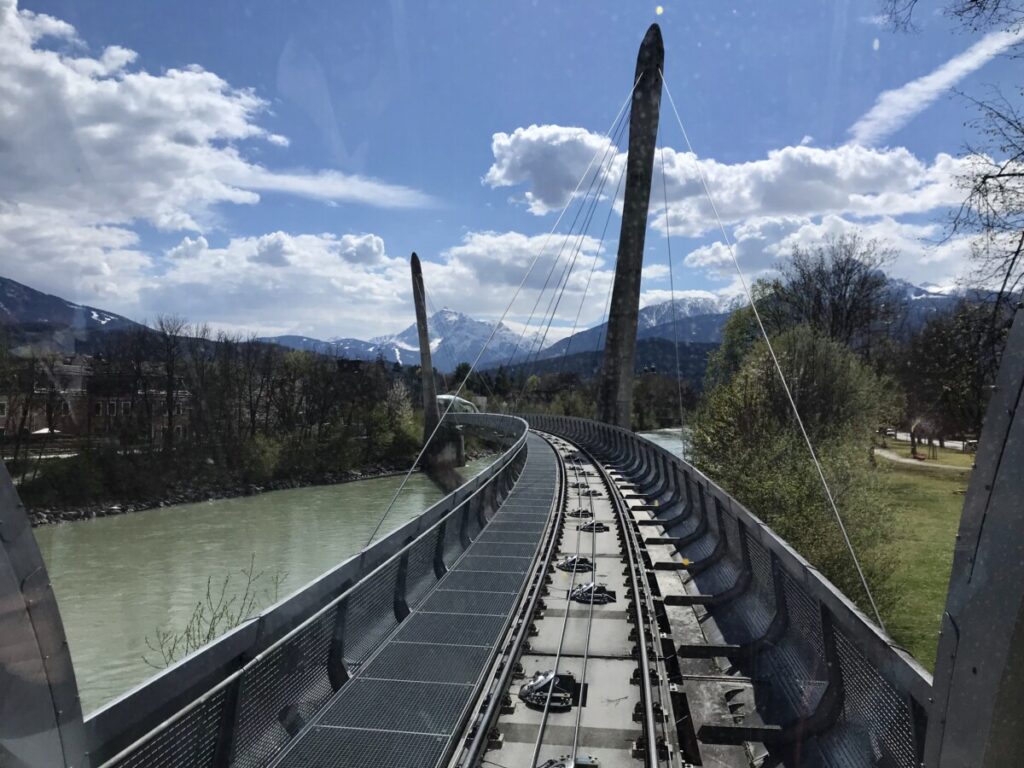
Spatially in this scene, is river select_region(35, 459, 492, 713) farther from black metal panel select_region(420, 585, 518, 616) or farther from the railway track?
the railway track

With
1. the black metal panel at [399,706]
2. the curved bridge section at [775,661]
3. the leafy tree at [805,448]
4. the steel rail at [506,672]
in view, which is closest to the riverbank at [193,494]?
the leafy tree at [805,448]

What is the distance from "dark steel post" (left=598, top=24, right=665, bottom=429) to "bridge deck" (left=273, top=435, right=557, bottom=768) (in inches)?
617

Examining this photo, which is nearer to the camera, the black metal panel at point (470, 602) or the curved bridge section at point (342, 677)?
the curved bridge section at point (342, 677)

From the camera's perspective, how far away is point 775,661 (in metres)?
5.98

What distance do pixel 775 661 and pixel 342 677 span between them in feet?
11.1

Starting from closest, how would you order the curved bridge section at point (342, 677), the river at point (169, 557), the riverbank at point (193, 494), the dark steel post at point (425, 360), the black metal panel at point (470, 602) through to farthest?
1. the curved bridge section at point (342, 677)
2. the black metal panel at point (470, 602)
3. the river at point (169, 557)
4. the riverbank at point (193, 494)
5. the dark steel post at point (425, 360)

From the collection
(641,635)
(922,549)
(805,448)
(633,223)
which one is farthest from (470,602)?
(633,223)

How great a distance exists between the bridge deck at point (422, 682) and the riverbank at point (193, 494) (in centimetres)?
2957

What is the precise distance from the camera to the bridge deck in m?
4.83

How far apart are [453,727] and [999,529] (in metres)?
3.68

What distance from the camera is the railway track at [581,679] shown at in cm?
491

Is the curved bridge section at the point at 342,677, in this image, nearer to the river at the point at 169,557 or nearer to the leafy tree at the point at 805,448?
the river at the point at 169,557

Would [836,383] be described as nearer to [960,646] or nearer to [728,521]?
[728,521]

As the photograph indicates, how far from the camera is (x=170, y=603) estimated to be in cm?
2281
